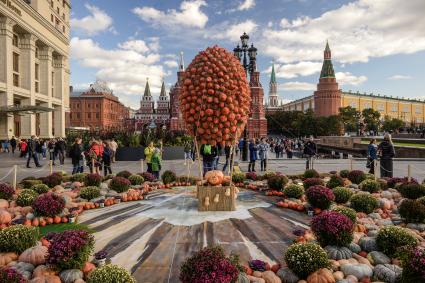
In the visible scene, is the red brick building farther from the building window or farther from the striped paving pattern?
the striped paving pattern

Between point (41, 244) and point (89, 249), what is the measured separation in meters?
1.49

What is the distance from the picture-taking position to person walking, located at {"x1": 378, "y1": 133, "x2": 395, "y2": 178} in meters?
13.7

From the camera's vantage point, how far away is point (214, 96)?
26.6 feet

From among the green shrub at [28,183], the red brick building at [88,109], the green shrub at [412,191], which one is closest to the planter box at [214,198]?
the green shrub at [412,191]

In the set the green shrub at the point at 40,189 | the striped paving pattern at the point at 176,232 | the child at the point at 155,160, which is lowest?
the striped paving pattern at the point at 176,232

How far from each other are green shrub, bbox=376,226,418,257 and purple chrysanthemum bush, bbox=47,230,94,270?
194 inches

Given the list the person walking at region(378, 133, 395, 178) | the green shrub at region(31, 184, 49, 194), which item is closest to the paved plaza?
the person walking at region(378, 133, 395, 178)

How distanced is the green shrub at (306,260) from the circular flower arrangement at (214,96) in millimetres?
3855

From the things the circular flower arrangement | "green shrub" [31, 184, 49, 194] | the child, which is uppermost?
the circular flower arrangement

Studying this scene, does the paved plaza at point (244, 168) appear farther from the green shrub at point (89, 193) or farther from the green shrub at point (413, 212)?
the green shrub at point (413, 212)

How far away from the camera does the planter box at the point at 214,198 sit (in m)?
8.48

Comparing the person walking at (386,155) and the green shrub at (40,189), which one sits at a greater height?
the person walking at (386,155)

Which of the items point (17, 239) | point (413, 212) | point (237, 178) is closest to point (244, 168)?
point (237, 178)

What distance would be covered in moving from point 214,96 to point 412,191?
6.54m
